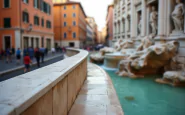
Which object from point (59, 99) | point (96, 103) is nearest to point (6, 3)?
point (96, 103)

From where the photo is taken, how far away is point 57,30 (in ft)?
167

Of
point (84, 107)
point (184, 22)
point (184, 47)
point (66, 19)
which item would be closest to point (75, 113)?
point (84, 107)

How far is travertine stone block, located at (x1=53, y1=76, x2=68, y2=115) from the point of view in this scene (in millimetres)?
2547

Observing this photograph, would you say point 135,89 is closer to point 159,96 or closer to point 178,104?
point 159,96

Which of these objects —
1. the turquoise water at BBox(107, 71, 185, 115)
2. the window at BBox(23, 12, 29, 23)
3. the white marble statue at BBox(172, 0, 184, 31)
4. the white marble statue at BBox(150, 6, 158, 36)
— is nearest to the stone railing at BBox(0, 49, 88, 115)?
the turquoise water at BBox(107, 71, 185, 115)

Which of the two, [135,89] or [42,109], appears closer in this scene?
[42,109]

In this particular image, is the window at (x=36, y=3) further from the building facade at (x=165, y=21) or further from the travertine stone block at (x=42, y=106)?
the travertine stone block at (x=42, y=106)

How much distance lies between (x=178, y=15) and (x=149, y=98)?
7.66 meters

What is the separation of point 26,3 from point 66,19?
25274 millimetres

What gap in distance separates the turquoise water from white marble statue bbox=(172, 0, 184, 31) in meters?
4.99

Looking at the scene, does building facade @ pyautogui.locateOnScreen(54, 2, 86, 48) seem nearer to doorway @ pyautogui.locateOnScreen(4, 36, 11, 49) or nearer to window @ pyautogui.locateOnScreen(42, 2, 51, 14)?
window @ pyautogui.locateOnScreen(42, 2, 51, 14)

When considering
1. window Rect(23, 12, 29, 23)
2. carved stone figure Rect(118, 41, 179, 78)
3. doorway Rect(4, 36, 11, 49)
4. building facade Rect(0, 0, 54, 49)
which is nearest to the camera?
carved stone figure Rect(118, 41, 179, 78)

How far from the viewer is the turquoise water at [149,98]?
6102 millimetres

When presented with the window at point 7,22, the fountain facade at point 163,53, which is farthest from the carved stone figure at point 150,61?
the window at point 7,22
